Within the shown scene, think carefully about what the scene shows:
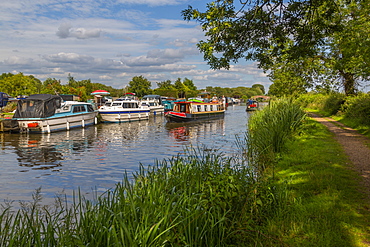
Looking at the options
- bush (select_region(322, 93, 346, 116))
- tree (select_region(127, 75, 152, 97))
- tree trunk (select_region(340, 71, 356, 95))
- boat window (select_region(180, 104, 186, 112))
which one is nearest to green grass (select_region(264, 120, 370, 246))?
tree trunk (select_region(340, 71, 356, 95))

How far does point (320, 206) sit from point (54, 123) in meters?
22.5

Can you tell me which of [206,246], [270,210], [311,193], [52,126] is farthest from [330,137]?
[52,126]

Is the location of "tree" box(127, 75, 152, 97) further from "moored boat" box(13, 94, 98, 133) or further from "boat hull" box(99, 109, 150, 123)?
"moored boat" box(13, 94, 98, 133)

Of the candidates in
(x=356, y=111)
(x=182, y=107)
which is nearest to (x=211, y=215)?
(x=356, y=111)

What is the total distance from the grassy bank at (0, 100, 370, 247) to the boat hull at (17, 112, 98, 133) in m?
18.2

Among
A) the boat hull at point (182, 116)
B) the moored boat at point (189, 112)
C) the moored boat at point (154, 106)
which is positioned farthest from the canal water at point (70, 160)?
the moored boat at point (154, 106)

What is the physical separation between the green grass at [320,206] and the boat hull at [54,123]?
63.4 feet

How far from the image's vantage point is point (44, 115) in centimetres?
2377

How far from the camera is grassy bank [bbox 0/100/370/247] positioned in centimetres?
423

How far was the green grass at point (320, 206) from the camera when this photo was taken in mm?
4852

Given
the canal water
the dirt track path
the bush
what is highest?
the bush

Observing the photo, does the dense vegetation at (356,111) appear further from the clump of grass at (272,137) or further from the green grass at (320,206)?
the green grass at (320,206)

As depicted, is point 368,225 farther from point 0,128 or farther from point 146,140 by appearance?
point 0,128

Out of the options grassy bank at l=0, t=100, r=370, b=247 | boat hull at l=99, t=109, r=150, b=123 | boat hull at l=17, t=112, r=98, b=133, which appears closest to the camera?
grassy bank at l=0, t=100, r=370, b=247
